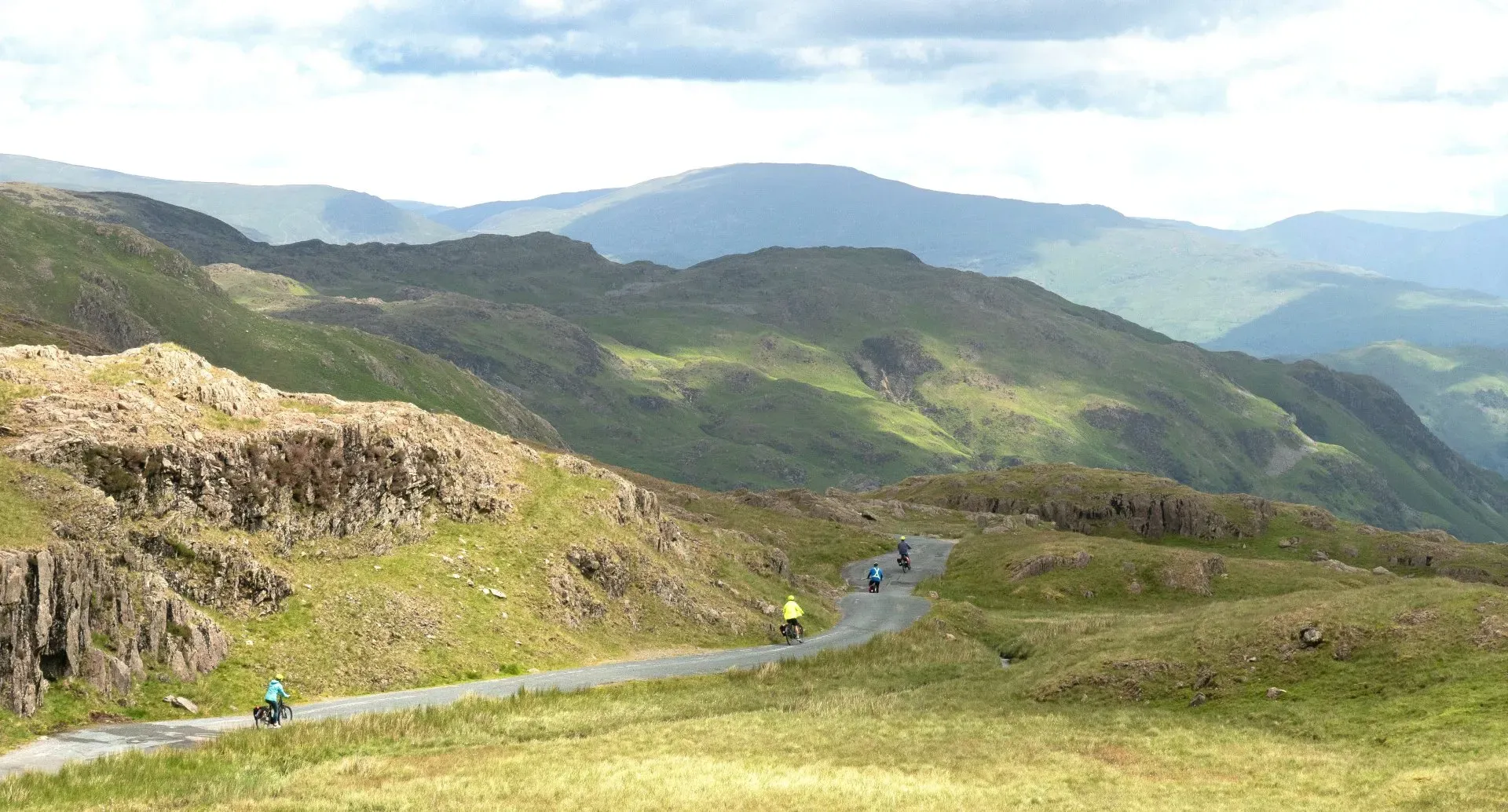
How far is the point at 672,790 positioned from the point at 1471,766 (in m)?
21.5

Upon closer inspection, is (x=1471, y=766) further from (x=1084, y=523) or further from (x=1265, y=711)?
(x=1084, y=523)

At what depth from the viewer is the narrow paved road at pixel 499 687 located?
3550cm

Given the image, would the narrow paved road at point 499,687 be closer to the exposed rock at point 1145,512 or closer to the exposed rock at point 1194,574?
the exposed rock at point 1194,574

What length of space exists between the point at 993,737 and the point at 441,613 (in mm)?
26681

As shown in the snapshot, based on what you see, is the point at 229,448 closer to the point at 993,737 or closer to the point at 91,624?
the point at 91,624

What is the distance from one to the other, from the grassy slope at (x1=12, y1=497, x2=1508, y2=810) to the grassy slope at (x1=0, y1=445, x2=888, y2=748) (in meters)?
7.18

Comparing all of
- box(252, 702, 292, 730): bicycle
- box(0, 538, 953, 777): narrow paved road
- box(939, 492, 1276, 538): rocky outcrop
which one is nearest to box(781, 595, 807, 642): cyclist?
box(0, 538, 953, 777): narrow paved road

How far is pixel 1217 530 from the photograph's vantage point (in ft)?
449

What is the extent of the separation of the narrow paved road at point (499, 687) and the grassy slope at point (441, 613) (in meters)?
1.31

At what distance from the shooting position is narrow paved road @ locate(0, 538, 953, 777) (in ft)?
116

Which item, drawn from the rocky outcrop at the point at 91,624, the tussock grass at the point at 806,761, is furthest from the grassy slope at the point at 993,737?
the rocky outcrop at the point at 91,624

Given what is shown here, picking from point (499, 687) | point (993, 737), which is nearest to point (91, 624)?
point (499, 687)

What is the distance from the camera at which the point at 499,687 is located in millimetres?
48500

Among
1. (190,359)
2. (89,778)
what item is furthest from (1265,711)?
(190,359)
